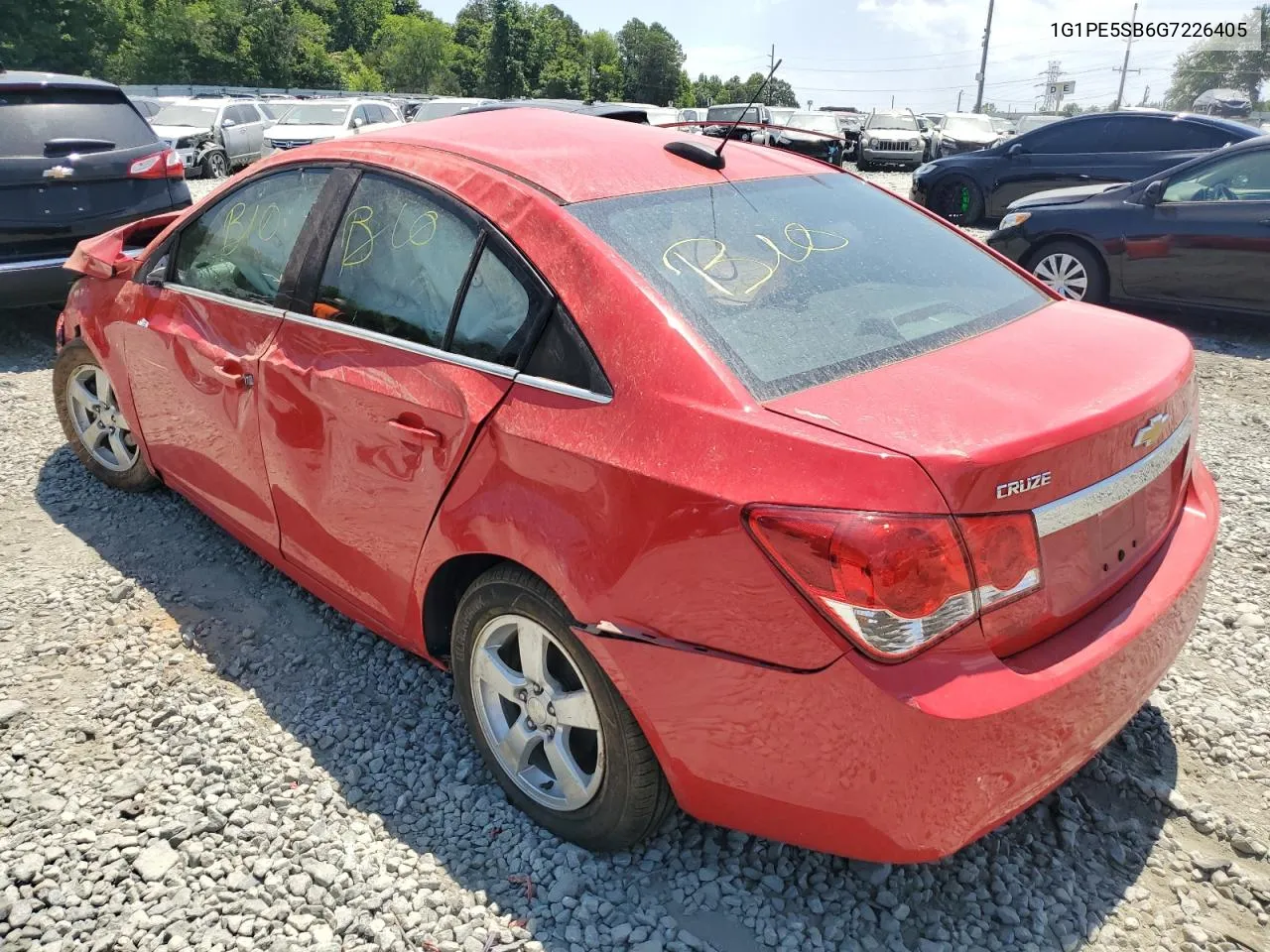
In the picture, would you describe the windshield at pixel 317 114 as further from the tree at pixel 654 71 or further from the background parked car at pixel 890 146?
the tree at pixel 654 71

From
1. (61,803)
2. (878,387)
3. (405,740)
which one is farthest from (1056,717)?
(61,803)

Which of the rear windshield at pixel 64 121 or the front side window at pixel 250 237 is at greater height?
the rear windshield at pixel 64 121

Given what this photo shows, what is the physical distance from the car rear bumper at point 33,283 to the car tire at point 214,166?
13575mm

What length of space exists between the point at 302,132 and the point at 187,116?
2418 mm

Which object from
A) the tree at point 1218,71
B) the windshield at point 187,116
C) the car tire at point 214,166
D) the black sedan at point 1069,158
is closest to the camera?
the black sedan at point 1069,158

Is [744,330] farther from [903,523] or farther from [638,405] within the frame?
[903,523]

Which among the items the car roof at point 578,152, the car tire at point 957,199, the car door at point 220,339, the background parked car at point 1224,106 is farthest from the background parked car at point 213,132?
the background parked car at point 1224,106

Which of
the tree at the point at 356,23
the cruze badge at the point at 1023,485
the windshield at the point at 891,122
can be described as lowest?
the windshield at the point at 891,122

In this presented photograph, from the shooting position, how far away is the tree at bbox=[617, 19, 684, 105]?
73.7m

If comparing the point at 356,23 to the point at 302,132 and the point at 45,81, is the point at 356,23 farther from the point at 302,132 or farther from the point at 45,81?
the point at 45,81

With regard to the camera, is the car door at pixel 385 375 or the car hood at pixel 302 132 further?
the car hood at pixel 302 132

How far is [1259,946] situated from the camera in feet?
6.91

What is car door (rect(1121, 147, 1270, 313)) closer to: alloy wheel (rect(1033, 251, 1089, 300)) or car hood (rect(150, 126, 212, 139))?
alloy wheel (rect(1033, 251, 1089, 300))

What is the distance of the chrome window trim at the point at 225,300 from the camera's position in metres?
2.98
